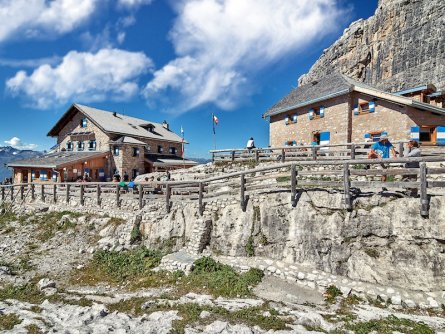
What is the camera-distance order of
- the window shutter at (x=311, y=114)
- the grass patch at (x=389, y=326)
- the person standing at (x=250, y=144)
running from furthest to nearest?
the window shutter at (x=311, y=114) → the person standing at (x=250, y=144) → the grass patch at (x=389, y=326)

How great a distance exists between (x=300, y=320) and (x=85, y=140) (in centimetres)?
3418

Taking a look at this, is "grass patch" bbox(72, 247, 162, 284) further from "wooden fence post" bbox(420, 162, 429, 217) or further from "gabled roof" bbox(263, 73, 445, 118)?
"gabled roof" bbox(263, 73, 445, 118)

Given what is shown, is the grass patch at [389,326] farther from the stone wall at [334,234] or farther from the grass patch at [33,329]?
the grass patch at [33,329]

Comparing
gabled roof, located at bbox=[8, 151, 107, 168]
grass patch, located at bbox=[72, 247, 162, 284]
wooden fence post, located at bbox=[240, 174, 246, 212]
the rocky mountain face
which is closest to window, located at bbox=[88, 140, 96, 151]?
gabled roof, located at bbox=[8, 151, 107, 168]

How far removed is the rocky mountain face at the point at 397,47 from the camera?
132 feet

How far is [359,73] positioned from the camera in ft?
173

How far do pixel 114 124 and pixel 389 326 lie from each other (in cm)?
3481

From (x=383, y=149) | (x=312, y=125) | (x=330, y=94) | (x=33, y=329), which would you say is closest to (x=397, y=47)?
(x=330, y=94)

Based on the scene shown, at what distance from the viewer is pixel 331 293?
8969 mm

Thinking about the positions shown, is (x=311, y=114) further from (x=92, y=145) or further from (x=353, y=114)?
(x=92, y=145)

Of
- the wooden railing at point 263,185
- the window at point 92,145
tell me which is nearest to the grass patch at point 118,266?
the wooden railing at point 263,185

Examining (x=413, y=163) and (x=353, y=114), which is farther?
(x=353, y=114)

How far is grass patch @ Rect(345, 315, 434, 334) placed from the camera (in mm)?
6371

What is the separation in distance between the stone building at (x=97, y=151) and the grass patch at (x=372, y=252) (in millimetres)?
23223
